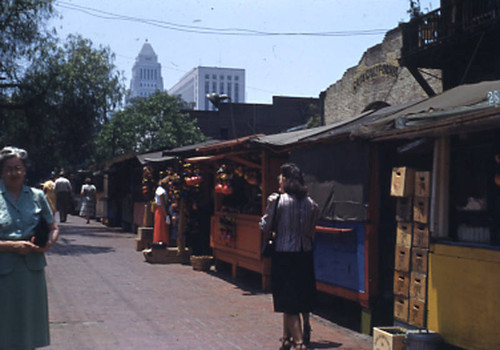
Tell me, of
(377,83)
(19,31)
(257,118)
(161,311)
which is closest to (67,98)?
(19,31)

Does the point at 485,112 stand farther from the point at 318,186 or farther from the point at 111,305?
the point at 111,305

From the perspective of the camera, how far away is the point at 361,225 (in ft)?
25.7

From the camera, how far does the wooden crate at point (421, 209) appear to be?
6426 millimetres

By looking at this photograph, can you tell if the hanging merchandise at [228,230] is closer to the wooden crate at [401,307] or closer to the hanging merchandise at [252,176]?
the hanging merchandise at [252,176]

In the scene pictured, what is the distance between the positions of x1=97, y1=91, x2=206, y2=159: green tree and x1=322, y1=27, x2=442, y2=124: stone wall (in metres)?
15.2

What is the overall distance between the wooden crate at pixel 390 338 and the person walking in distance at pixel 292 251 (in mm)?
762

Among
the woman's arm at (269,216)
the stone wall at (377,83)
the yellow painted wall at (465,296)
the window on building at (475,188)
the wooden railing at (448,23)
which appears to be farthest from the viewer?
the stone wall at (377,83)

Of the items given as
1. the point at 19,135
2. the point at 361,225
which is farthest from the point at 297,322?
the point at 19,135

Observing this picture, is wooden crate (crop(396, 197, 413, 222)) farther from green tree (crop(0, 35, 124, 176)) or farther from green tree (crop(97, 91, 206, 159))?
green tree (crop(97, 91, 206, 159))

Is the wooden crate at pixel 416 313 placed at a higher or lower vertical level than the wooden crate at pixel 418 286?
lower

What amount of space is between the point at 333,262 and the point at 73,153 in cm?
2007

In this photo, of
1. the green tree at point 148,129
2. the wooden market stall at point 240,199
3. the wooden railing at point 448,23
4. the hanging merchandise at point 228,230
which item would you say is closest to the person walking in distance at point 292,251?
the wooden market stall at point 240,199

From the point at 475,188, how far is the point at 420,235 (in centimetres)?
75

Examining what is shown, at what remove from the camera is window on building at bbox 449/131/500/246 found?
6094mm
